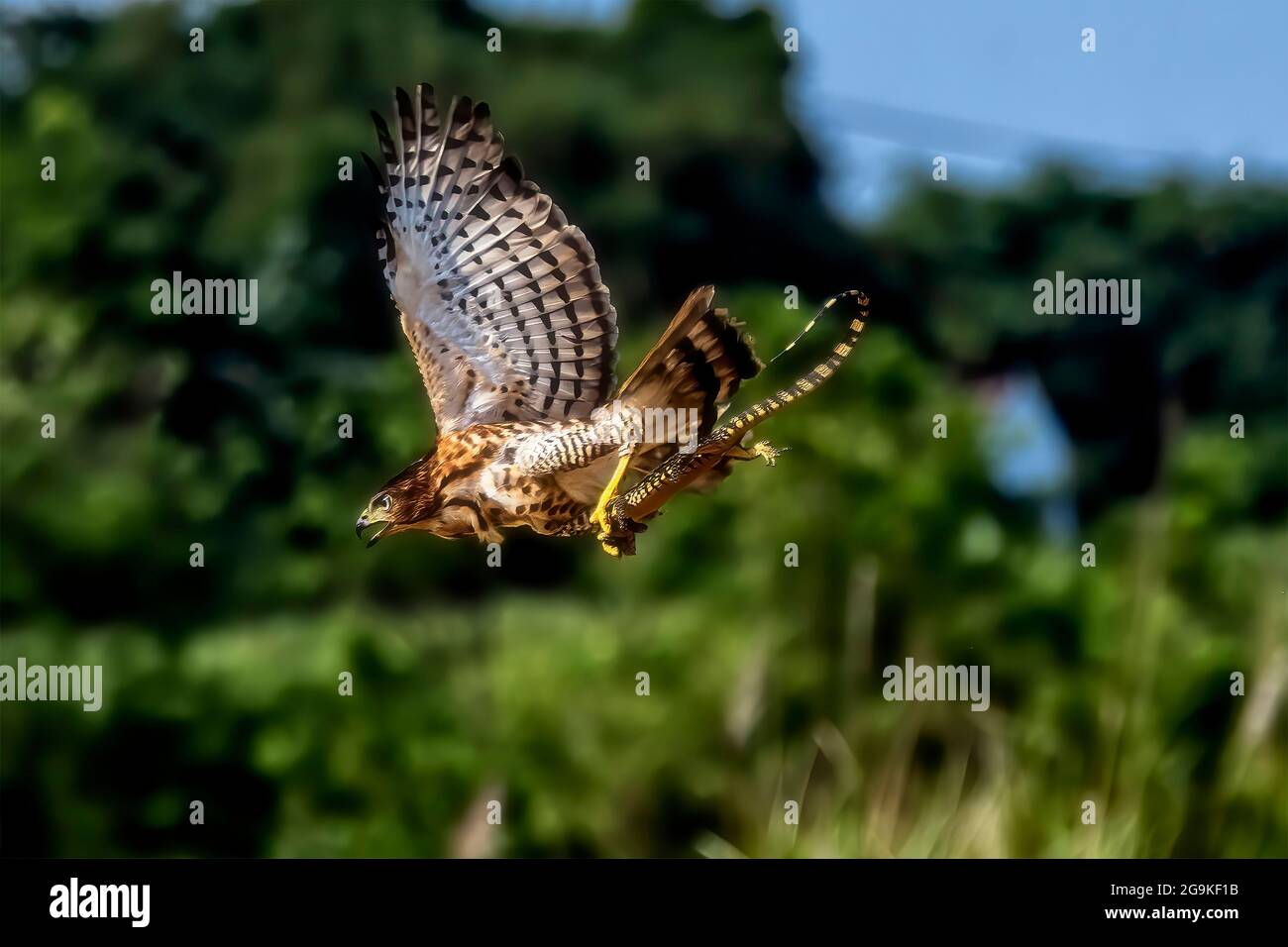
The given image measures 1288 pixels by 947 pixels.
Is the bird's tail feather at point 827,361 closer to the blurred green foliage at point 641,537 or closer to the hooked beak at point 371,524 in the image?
the hooked beak at point 371,524

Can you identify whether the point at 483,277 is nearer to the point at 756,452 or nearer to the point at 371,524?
the point at 371,524

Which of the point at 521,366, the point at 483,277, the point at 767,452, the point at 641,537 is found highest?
the point at 483,277

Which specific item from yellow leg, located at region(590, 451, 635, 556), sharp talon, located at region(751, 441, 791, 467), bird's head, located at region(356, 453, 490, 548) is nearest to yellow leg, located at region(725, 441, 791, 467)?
sharp talon, located at region(751, 441, 791, 467)

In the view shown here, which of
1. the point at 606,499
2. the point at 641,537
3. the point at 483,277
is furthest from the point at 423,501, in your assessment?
the point at 641,537

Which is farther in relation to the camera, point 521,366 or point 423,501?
point 521,366

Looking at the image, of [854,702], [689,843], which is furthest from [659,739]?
[854,702]

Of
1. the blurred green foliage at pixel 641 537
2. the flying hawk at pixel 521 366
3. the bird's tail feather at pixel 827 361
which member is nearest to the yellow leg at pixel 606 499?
the flying hawk at pixel 521 366

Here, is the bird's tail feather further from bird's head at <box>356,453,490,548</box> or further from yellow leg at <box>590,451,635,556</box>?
bird's head at <box>356,453,490,548</box>
